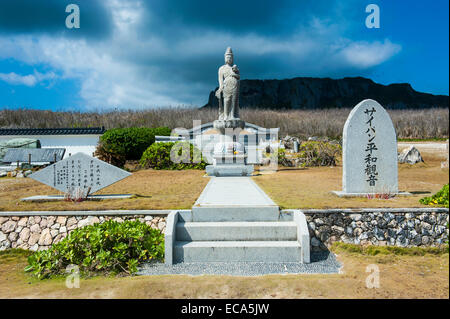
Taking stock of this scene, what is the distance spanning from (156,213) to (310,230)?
2318mm

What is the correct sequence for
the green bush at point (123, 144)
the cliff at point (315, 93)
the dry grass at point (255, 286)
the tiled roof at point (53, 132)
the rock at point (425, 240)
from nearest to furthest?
the dry grass at point (255, 286) → the rock at point (425, 240) → the green bush at point (123, 144) → the tiled roof at point (53, 132) → the cliff at point (315, 93)

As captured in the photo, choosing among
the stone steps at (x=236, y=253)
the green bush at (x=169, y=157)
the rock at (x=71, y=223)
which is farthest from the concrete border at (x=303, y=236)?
the green bush at (x=169, y=157)

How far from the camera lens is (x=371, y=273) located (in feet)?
11.5

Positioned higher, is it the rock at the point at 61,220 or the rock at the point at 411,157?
the rock at the point at 411,157

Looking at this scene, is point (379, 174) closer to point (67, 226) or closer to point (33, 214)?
point (67, 226)

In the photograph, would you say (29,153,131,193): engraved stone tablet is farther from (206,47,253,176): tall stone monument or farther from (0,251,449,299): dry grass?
(206,47,253,176): tall stone monument

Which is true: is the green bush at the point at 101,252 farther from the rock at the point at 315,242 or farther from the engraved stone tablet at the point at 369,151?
the engraved stone tablet at the point at 369,151

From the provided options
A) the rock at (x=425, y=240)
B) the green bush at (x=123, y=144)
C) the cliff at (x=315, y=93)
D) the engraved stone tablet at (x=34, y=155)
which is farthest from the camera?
the cliff at (x=315, y=93)

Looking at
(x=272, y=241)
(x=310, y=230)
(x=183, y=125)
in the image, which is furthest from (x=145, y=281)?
(x=183, y=125)

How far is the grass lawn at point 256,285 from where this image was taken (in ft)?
9.96

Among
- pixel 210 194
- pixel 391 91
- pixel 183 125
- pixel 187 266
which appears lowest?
pixel 187 266

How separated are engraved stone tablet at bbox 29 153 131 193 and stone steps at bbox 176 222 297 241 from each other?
2235 millimetres

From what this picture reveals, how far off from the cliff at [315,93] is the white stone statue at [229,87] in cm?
4514

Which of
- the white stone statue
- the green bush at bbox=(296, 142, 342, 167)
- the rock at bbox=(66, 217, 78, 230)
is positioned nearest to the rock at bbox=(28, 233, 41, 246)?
the rock at bbox=(66, 217, 78, 230)
